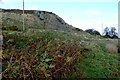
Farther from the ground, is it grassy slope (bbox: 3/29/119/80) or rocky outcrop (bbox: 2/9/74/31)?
rocky outcrop (bbox: 2/9/74/31)

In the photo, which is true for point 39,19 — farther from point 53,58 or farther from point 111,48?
point 53,58

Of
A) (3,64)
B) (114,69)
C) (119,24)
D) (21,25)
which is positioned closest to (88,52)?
(114,69)

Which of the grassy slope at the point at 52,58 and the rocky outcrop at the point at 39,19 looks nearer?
the grassy slope at the point at 52,58

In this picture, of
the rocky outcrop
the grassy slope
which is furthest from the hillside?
the rocky outcrop

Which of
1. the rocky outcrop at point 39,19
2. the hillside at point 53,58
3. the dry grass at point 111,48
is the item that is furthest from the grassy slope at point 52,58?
the rocky outcrop at point 39,19

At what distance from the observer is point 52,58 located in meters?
7.94

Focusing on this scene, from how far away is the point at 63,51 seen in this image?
845 centimetres

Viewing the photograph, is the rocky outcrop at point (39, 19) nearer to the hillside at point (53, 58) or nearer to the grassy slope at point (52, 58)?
the hillside at point (53, 58)

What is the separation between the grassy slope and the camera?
747 centimetres

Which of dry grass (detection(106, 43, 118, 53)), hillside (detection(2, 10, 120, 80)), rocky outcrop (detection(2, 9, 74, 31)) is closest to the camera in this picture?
hillside (detection(2, 10, 120, 80))

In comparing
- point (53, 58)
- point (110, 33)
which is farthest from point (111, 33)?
point (53, 58)

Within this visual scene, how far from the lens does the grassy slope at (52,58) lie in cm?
747

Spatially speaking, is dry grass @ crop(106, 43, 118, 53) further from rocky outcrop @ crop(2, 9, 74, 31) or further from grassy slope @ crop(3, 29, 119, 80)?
rocky outcrop @ crop(2, 9, 74, 31)

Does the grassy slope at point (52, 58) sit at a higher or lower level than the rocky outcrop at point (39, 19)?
lower
